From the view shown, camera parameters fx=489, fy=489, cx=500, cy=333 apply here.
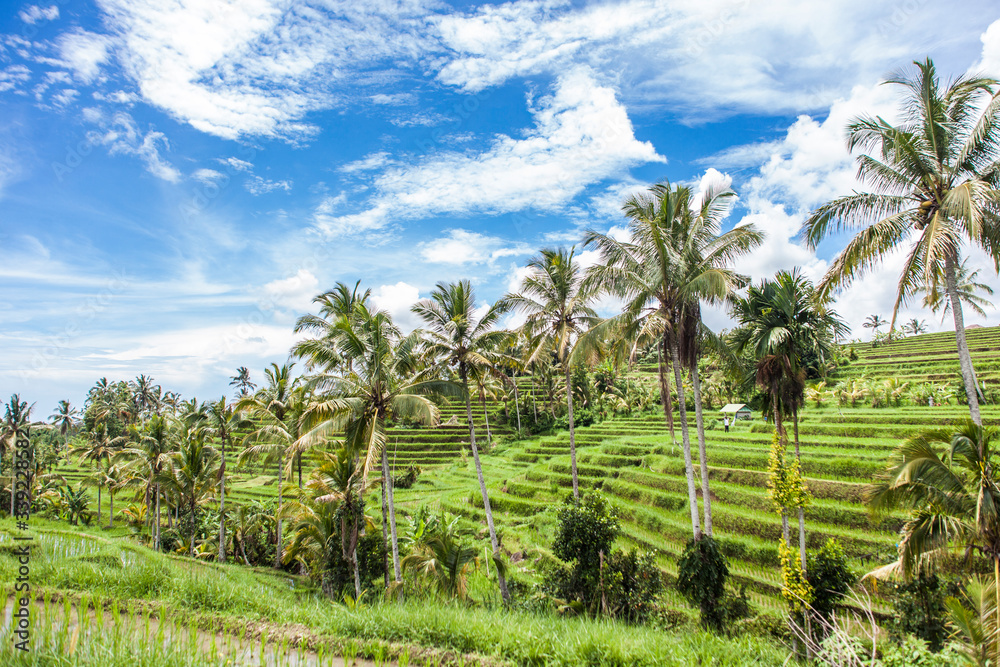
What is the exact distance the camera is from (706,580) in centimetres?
1255

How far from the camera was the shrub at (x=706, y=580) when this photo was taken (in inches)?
493

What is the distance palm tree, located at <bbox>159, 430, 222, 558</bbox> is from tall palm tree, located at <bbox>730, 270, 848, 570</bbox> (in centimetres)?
2449

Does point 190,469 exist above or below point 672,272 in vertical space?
below

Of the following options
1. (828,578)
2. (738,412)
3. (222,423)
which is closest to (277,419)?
(222,423)

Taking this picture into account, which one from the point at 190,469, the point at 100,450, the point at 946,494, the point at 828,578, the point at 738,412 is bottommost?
the point at 828,578

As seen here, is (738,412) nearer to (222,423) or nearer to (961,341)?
(961,341)

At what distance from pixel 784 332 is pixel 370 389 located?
1254cm

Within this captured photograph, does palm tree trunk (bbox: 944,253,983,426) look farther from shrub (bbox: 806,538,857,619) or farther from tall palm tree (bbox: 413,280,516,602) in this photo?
tall palm tree (bbox: 413,280,516,602)

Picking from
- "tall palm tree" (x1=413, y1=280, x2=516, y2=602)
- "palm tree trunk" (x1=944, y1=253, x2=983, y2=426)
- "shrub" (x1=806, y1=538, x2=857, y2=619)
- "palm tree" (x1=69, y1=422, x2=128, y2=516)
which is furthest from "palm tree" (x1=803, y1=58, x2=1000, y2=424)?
"palm tree" (x1=69, y1=422, x2=128, y2=516)

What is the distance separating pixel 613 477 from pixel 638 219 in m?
17.4

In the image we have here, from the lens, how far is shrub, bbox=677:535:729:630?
12523 mm

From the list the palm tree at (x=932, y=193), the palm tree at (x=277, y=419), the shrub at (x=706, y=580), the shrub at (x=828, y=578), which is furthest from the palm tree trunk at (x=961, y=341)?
the palm tree at (x=277, y=419)

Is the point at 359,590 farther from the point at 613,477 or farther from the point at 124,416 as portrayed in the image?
the point at 124,416

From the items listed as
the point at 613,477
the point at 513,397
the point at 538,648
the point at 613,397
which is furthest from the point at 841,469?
the point at 513,397
